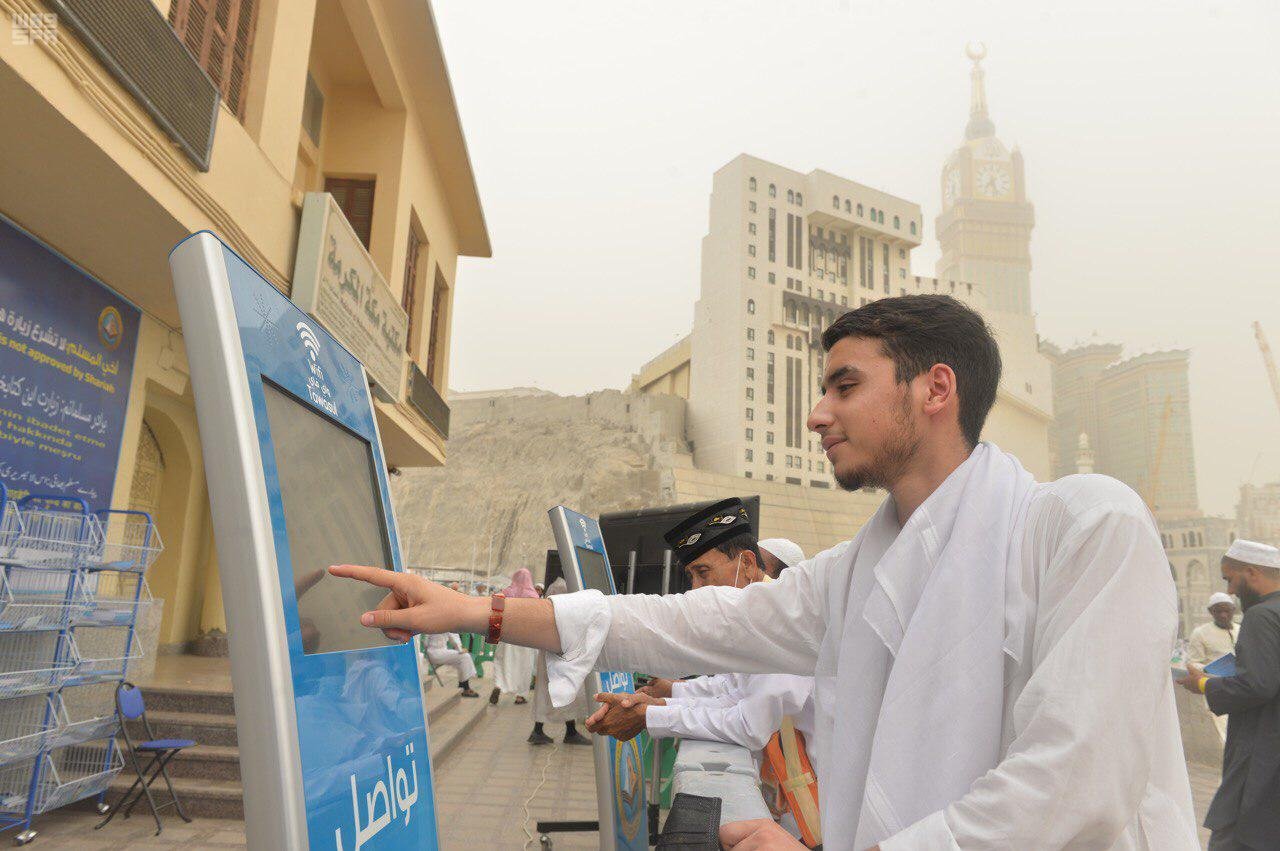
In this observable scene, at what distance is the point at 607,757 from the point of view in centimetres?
338

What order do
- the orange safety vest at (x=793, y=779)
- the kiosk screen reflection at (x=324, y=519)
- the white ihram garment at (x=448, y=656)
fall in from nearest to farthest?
the kiosk screen reflection at (x=324, y=519)
the orange safety vest at (x=793, y=779)
the white ihram garment at (x=448, y=656)

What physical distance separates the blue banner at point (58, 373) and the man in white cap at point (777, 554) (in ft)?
15.1

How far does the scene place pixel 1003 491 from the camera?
1.27 m

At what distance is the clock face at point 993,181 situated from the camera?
108 meters

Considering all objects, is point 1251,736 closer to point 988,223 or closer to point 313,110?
point 313,110

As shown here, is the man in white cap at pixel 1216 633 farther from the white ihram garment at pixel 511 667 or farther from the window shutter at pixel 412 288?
the window shutter at pixel 412 288

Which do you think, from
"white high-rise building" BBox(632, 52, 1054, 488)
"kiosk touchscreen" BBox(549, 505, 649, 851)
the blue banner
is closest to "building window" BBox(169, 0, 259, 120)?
the blue banner

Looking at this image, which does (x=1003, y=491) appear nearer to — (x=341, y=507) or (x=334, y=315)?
(x=341, y=507)

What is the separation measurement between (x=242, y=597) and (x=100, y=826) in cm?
495

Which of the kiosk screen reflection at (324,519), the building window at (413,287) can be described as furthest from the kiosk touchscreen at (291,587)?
the building window at (413,287)

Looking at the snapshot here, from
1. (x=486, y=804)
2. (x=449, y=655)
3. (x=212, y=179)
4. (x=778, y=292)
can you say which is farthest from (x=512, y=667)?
(x=778, y=292)

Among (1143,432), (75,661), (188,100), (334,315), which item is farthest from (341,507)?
(1143,432)

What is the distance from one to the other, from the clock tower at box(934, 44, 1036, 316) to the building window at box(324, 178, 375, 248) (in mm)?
93366

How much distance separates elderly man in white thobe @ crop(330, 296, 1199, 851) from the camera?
0.99 meters
